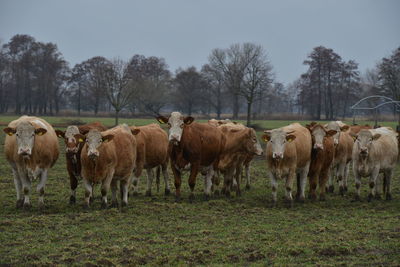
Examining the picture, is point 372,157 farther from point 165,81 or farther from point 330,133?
point 165,81

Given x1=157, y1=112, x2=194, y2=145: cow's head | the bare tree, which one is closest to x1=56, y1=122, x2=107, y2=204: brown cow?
x1=157, y1=112, x2=194, y2=145: cow's head

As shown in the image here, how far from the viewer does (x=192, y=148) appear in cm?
1212

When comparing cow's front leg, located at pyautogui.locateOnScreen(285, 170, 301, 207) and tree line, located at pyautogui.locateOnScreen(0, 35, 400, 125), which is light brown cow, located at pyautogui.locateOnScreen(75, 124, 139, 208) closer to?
cow's front leg, located at pyautogui.locateOnScreen(285, 170, 301, 207)

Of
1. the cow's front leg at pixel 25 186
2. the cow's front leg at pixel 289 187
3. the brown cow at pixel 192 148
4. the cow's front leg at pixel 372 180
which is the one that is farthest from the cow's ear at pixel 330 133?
the cow's front leg at pixel 25 186

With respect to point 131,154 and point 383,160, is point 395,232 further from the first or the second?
point 131,154

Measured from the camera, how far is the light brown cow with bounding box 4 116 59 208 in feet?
33.8

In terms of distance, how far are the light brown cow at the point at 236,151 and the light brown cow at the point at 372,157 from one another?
8.89 ft

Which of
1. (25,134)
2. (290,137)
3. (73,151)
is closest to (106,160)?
(73,151)

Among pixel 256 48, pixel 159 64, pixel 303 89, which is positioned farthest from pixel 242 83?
pixel 159 64

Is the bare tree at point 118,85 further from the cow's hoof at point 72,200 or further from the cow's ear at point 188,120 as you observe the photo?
the cow's hoof at point 72,200

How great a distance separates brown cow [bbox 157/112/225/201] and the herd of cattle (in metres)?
0.03

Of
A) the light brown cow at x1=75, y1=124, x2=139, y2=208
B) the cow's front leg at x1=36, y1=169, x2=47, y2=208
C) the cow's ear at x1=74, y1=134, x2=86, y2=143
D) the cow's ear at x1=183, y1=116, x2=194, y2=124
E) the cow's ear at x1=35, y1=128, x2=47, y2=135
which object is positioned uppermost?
the cow's ear at x1=183, y1=116, x2=194, y2=124

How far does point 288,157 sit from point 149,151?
3768 mm

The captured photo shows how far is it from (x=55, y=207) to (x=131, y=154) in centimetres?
213
